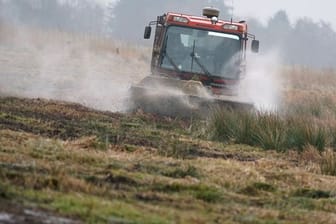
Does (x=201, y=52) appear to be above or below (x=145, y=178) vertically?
above

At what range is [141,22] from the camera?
8781 centimetres

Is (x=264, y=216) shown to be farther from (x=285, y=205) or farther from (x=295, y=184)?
(x=295, y=184)

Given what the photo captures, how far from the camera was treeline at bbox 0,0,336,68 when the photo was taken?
189ft

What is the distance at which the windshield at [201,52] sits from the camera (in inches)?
780

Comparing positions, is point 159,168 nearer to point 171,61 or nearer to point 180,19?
point 171,61

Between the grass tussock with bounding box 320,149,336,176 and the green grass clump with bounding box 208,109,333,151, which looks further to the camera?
the green grass clump with bounding box 208,109,333,151

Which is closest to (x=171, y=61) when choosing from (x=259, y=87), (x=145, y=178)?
(x=259, y=87)

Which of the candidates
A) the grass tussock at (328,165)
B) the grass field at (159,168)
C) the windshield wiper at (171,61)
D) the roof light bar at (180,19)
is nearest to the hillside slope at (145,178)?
the grass field at (159,168)

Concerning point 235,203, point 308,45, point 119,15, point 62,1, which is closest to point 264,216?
point 235,203

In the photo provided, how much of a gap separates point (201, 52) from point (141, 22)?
68471 millimetres

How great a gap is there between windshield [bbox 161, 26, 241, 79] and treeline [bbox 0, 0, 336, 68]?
29.0 metres

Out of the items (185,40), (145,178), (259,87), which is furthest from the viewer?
(259,87)

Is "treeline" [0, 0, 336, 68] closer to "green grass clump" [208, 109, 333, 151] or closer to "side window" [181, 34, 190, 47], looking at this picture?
"side window" [181, 34, 190, 47]

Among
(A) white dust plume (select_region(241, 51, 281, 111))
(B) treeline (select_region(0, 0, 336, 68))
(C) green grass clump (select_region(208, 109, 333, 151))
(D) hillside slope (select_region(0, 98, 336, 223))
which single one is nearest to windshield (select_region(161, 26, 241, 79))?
(A) white dust plume (select_region(241, 51, 281, 111))
